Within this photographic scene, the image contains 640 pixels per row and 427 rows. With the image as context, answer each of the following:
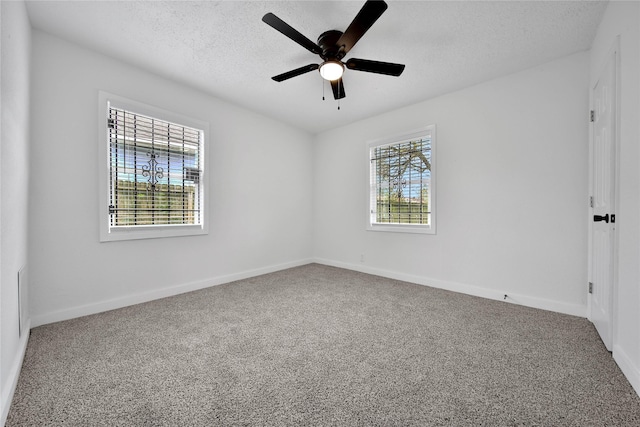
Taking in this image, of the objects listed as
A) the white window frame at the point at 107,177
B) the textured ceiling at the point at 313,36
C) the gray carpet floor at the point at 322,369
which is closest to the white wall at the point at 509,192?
the textured ceiling at the point at 313,36

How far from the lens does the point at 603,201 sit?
7.02 ft

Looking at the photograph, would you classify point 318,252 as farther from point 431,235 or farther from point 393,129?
point 393,129

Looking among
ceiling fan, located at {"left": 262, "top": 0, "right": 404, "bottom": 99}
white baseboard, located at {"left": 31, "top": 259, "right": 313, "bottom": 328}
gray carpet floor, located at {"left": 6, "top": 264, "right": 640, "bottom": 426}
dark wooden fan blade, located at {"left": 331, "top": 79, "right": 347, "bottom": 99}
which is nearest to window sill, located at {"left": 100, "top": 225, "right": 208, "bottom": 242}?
white baseboard, located at {"left": 31, "top": 259, "right": 313, "bottom": 328}

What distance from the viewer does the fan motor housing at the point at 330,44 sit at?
219 cm

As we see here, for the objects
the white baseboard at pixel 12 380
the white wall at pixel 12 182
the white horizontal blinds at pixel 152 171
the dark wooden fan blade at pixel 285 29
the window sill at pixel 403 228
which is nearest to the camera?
the white baseboard at pixel 12 380

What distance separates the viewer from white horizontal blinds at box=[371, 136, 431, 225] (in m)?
3.71

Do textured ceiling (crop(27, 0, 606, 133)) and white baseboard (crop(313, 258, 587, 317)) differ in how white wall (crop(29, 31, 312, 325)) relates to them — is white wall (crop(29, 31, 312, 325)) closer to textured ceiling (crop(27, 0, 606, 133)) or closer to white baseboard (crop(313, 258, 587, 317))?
textured ceiling (crop(27, 0, 606, 133))

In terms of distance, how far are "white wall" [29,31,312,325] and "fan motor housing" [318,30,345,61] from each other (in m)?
2.00

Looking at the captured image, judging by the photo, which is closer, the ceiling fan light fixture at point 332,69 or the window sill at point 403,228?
the ceiling fan light fixture at point 332,69

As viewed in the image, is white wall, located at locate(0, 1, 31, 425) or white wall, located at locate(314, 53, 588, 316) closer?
white wall, located at locate(0, 1, 31, 425)

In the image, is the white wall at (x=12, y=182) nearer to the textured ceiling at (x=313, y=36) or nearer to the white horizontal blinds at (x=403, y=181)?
the textured ceiling at (x=313, y=36)

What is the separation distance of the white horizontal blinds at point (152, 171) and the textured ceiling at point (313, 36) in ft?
2.09

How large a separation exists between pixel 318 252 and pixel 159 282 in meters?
2.75

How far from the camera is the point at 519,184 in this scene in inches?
115
